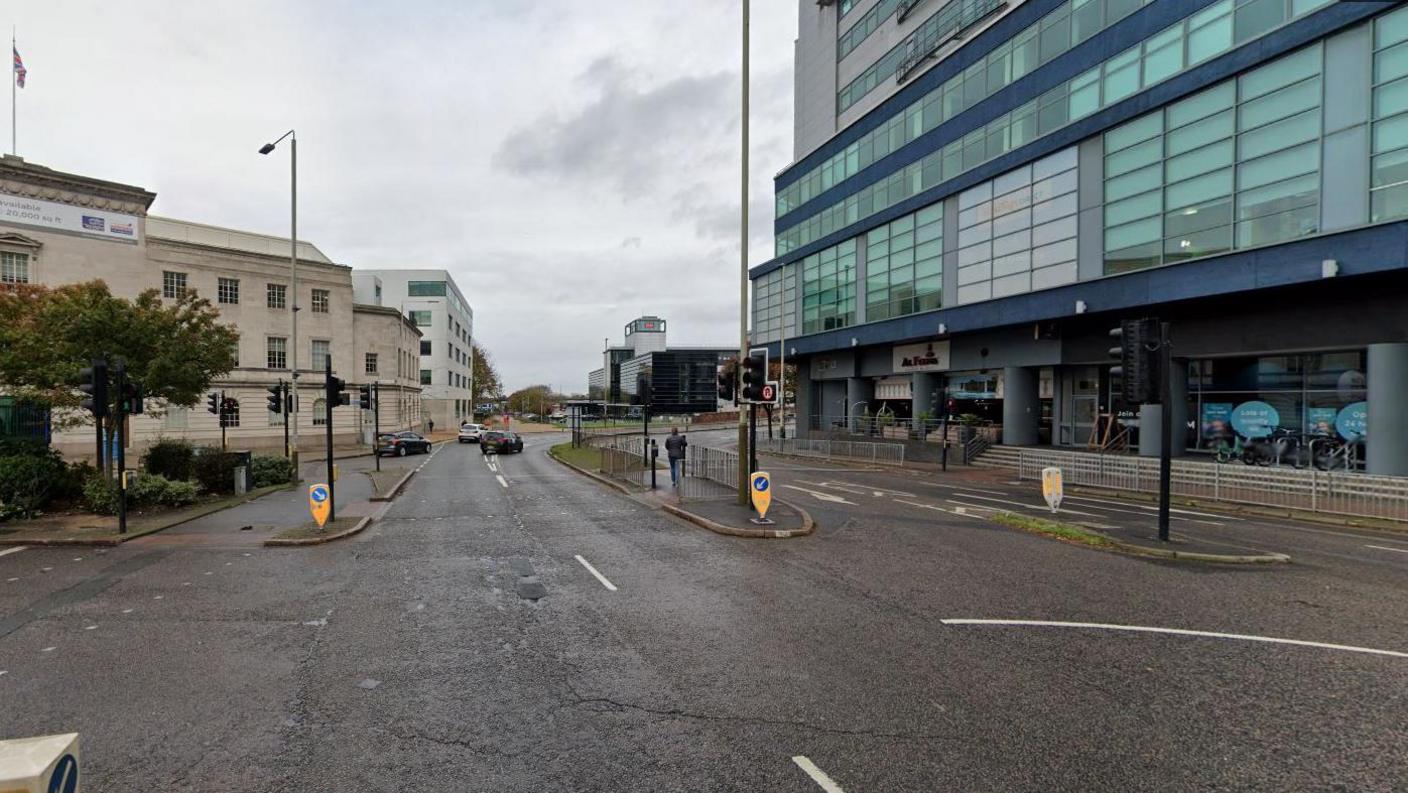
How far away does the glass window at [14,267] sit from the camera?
35156 millimetres

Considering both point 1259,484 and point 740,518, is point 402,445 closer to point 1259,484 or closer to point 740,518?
point 740,518

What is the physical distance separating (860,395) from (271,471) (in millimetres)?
34759

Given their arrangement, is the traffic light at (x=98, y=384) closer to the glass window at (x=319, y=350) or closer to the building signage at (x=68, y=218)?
the building signage at (x=68, y=218)

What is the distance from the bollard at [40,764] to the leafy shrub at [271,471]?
83.1 ft

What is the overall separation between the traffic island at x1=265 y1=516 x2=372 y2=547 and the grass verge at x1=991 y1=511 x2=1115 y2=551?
1446 centimetres

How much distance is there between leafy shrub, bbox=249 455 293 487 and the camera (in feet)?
77.3

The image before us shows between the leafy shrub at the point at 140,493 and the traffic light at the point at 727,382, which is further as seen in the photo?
the leafy shrub at the point at 140,493

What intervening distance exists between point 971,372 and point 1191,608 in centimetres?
3079

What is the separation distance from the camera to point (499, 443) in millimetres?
43031

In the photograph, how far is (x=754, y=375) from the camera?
593 inches

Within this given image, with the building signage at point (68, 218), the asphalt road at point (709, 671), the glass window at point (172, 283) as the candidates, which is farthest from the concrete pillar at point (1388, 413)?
the building signage at point (68, 218)

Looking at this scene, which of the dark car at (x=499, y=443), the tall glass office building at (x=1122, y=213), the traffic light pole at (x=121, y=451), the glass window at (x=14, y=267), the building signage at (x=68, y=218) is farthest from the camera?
the dark car at (x=499, y=443)

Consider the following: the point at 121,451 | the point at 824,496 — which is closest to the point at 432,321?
the point at 121,451

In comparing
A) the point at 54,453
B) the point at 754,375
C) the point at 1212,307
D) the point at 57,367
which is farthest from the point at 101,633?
the point at 1212,307
